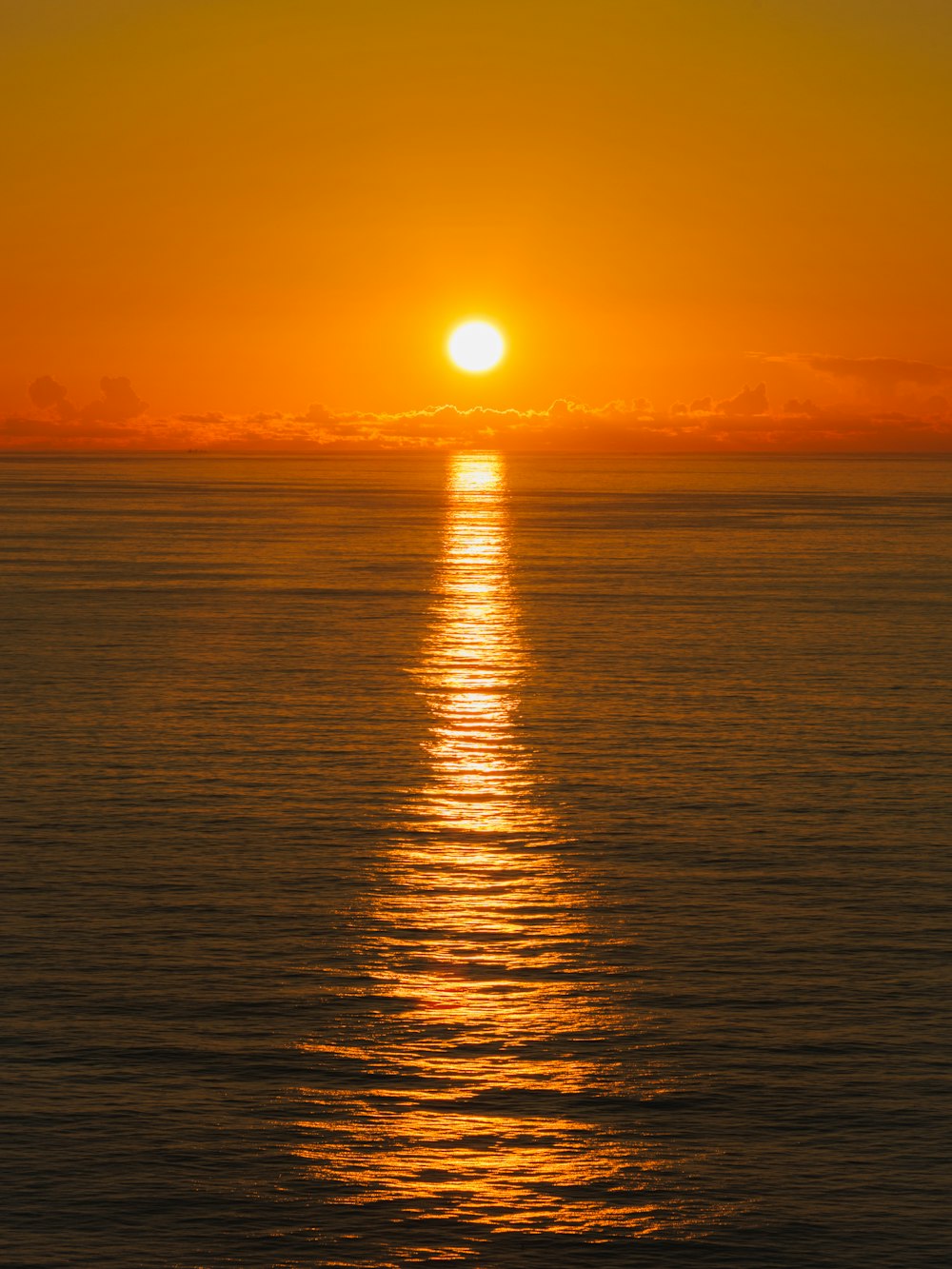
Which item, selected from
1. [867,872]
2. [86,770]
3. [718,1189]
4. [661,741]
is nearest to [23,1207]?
[718,1189]

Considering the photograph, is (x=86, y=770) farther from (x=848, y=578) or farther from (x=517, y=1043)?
(x=848, y=578)

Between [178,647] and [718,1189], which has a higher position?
[178,647]

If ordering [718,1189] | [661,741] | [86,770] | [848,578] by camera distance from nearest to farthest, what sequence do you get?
[718,1189] → [86,770] → [661,741] → [848,578]

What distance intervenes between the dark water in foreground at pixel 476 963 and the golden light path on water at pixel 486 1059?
70mm

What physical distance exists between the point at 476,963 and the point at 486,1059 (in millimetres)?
4780

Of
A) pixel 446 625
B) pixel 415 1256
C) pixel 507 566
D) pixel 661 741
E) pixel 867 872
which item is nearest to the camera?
pixel 415 1256

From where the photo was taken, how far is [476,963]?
1287 inches

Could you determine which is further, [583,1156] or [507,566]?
[507,566]

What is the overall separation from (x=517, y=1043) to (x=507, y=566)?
11063 cm

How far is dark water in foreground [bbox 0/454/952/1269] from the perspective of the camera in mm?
23328

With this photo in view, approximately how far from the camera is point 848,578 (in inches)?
4823

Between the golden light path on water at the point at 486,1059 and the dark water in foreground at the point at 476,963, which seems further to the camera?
the golden light path on water at the point at 486,1059

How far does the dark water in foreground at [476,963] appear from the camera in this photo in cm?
2333

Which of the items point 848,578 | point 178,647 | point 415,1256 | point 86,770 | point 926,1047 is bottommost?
point 415,1256
